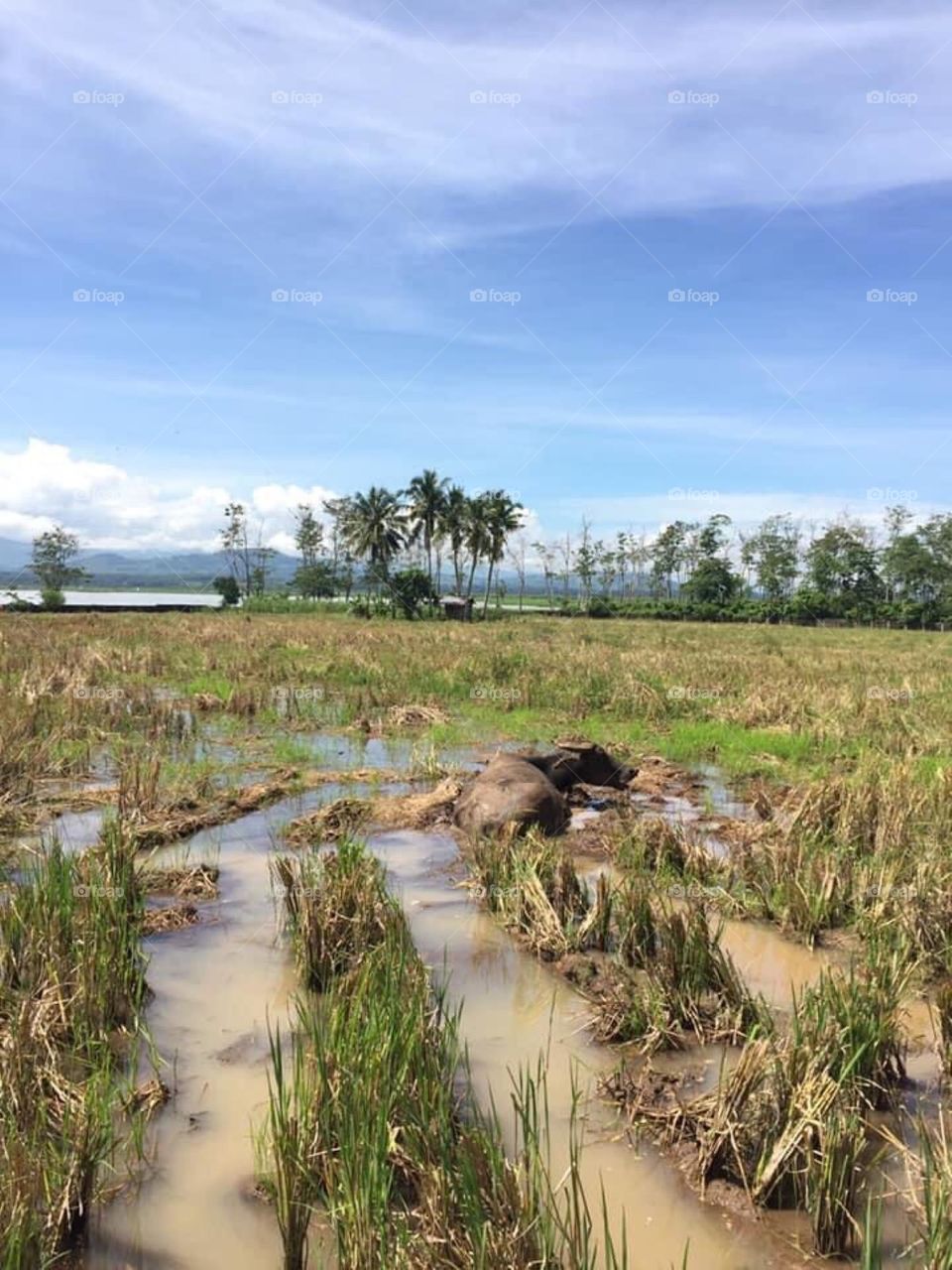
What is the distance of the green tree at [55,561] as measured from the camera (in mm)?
68688

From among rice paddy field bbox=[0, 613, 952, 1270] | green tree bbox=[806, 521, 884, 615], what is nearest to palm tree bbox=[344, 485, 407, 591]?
green tree bbox=[806, 521, 884, 615]

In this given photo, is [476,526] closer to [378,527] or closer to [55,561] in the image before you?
[378,527]

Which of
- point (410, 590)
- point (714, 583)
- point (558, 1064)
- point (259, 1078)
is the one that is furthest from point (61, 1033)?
point (714, 583)

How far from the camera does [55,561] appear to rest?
70.6 metres

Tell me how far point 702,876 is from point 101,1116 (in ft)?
15.2

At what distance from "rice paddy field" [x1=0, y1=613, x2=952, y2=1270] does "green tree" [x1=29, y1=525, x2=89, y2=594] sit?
64.8 metres

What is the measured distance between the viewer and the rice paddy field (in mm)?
3041

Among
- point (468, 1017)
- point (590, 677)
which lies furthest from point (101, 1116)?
point (590, 677)

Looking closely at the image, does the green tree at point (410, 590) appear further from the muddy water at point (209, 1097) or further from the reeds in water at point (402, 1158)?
the reeds in water at point (402, 1158)

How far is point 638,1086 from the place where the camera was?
12.9 feet

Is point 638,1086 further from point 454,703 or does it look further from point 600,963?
point 454,703

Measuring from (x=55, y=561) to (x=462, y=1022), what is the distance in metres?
74.5

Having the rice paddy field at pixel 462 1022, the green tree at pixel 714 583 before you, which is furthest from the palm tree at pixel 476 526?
the rice paddy field at pixel 462 1022

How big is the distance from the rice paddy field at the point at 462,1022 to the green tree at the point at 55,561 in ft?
213
